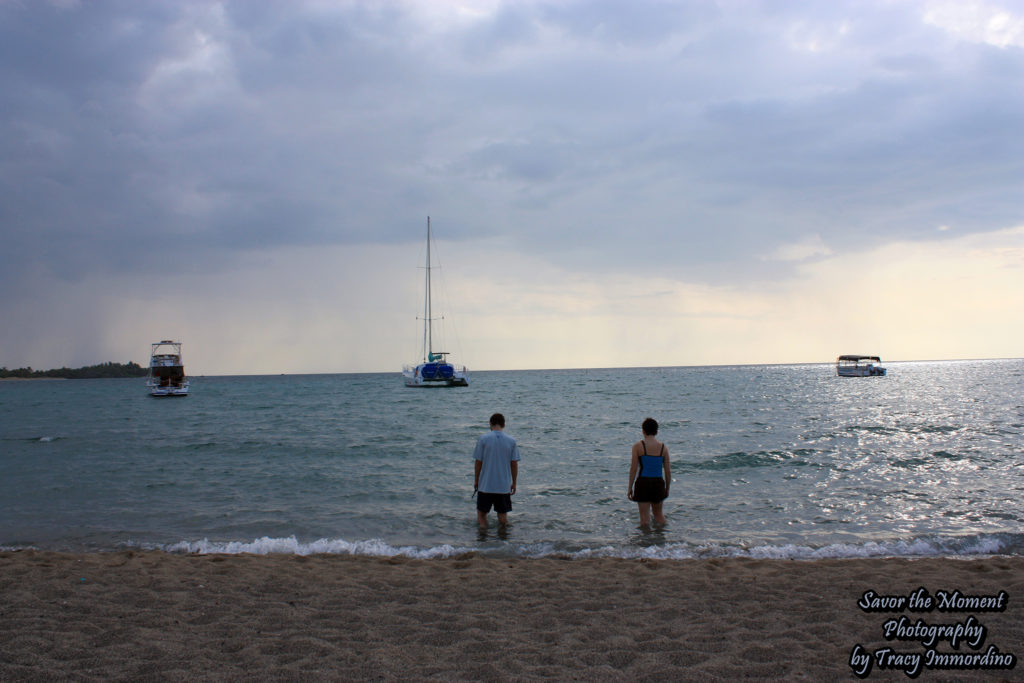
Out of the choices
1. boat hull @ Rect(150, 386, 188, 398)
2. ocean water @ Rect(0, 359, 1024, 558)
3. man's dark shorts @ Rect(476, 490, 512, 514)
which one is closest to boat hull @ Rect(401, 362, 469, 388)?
boat hull @ Rect(150, 386, 188, 398)

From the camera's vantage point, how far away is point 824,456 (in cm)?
1700

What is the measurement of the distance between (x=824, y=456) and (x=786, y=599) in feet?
42.3

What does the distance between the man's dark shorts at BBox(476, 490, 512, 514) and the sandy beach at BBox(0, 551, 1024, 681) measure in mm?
1857

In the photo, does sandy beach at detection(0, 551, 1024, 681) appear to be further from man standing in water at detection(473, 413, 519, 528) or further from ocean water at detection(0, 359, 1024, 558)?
man standing in water at detection(473, 413, 519, 528)

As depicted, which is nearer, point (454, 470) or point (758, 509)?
point (758, 509)

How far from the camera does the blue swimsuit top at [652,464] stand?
9273mm

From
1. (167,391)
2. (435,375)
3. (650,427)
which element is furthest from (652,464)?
(167,391)

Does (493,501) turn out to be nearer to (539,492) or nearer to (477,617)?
(539,492)

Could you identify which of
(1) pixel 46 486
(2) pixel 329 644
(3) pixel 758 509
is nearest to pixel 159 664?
(2) pixel 329 644

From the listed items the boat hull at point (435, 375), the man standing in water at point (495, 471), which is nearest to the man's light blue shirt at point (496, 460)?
the man standing in water at point (495, 471)

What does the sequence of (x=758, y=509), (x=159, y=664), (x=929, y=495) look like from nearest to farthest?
(x=159, y=664)
(x=758, y=509)
(x=929, y=495)

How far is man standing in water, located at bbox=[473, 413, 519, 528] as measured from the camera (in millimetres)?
9367

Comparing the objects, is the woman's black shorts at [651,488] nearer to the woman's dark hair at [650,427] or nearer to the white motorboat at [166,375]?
the woman's dark hair at [650,427]

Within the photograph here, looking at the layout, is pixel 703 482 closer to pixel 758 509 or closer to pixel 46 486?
pixel 758 509
